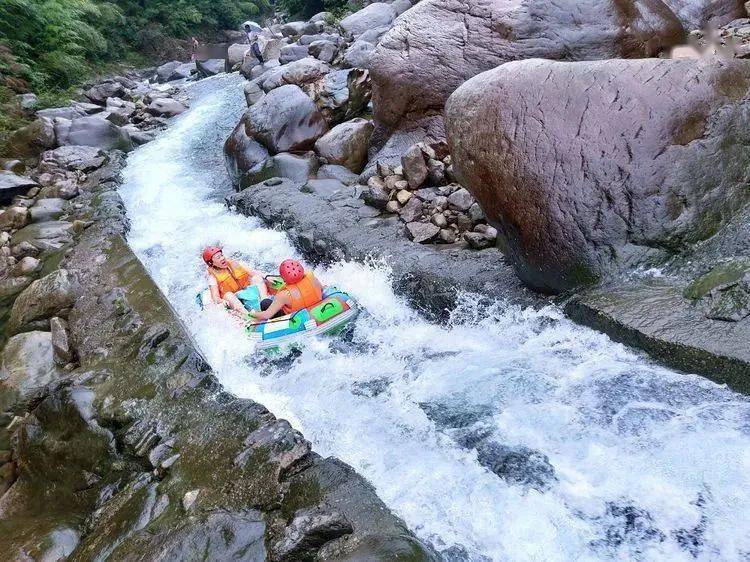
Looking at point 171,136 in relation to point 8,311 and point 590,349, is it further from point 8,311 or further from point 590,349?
point 590,349

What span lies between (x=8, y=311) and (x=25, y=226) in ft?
10.7

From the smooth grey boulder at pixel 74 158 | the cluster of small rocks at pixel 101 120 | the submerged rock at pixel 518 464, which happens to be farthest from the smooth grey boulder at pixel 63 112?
the submerged rock at pixel 518 464

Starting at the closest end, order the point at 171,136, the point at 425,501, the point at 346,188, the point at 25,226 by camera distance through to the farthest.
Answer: the point at 425,501, the point at 346,188, the point at 25,226, the point at 171,136

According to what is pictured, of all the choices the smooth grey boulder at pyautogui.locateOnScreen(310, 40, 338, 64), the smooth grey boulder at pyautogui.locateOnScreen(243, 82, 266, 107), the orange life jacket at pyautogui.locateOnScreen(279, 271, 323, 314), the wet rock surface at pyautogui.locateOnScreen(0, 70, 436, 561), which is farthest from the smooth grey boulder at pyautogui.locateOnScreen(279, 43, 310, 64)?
the orange life jacket at pyautogui.locateOnScreen(279, 271, 323, 314)

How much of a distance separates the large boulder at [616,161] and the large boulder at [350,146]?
4.67 meters

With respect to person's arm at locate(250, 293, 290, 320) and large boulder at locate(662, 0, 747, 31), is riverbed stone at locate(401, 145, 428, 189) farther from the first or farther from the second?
large boulder at locate(662, 0, 747, 31)

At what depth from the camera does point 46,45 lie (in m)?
17.8

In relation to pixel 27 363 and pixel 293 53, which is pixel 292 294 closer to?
pixel 27 363

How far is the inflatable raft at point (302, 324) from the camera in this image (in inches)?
207

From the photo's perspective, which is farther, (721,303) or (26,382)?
(26,382)

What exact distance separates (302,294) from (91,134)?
38.6 feet

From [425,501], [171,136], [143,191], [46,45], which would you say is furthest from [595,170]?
[46,45]

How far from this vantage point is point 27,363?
5.59 meters

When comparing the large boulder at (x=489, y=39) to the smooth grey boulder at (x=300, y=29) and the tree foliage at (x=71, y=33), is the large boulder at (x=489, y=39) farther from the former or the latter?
the tree foliage at (x=71, y=33)
